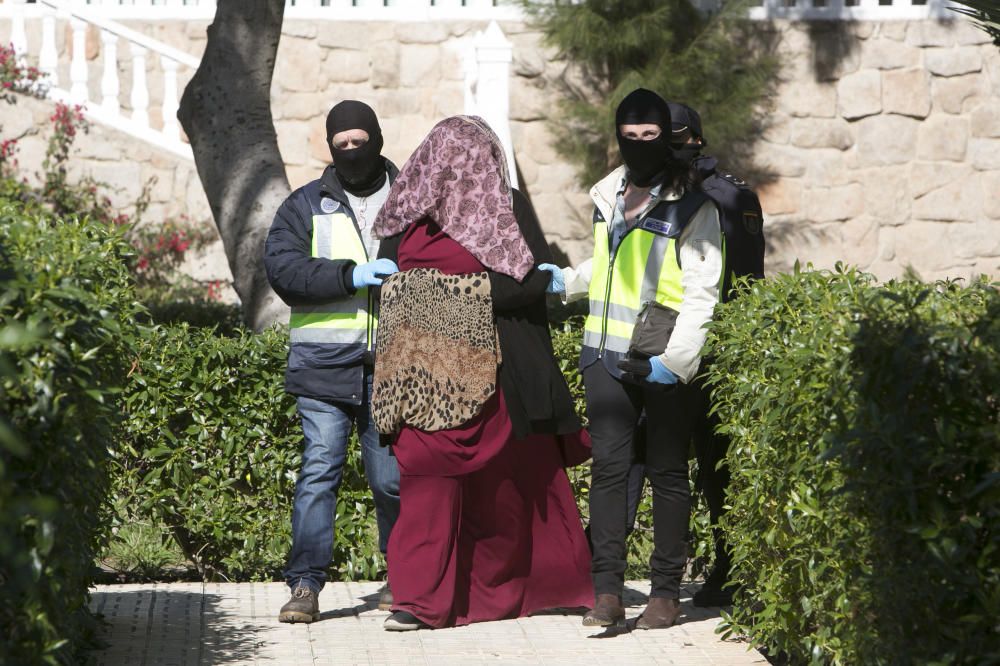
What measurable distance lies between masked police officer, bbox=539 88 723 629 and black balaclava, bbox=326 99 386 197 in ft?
2.43

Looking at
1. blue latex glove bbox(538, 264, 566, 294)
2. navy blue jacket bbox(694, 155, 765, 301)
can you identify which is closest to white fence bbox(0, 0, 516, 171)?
navy blue jacket bbox(694, 155, 765, 301)

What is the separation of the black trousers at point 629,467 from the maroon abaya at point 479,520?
0.29 meters

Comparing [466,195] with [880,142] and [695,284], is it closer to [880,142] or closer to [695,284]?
[695,284]

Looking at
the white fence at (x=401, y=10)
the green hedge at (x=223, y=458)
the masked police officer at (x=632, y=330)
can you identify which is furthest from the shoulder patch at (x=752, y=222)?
the white fence at (x=401, y=10)

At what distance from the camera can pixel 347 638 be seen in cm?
481

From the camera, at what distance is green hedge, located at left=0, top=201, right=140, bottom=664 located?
293 cm

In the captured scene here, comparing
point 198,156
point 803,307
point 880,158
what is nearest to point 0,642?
point 803,307

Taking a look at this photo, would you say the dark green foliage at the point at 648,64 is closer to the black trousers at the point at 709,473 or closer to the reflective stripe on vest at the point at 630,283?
the black trousers at the point at 709,473

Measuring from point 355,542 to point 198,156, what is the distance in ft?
8.07

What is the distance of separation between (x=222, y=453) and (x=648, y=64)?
5804 mm

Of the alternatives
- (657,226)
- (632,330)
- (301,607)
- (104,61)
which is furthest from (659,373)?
(104,61)

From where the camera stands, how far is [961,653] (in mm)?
3020

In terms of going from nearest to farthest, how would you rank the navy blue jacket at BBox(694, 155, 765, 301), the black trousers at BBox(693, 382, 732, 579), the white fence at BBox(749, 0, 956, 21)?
the black trousers at BBox(693, 382, 732, 579)
the navy blue jacket at BBox(694, 155, 765, 301)
the white fence at BBox(749, 0, 956, 21)

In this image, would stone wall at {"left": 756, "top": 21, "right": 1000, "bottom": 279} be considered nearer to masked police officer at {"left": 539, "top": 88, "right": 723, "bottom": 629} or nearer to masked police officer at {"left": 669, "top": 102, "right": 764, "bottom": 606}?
masked police officer at {"left": 669, "top": 102, "right": 764, "bottom": 606}
